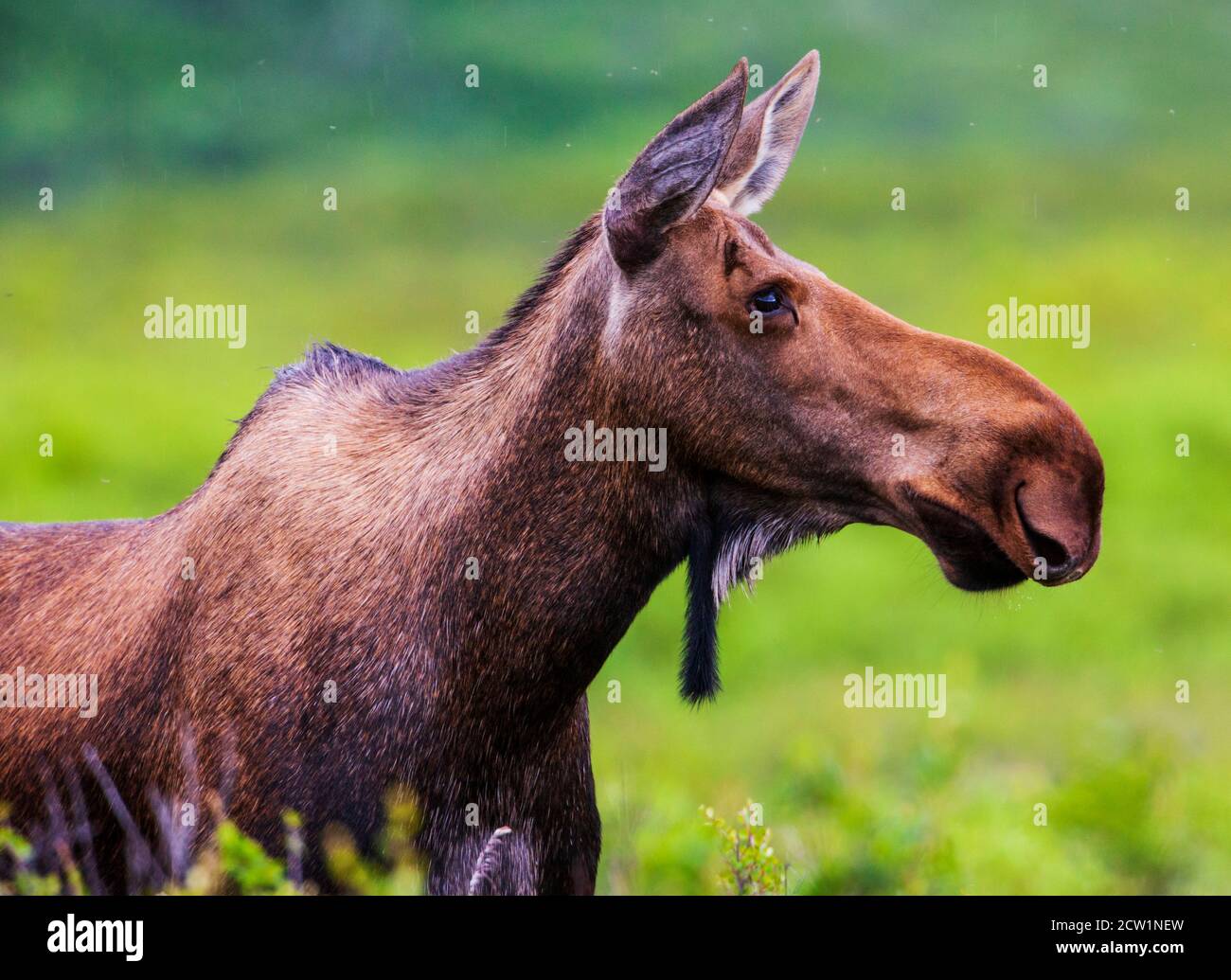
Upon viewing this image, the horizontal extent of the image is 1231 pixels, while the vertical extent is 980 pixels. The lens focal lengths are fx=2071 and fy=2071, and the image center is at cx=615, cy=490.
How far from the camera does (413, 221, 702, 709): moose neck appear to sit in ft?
17.8

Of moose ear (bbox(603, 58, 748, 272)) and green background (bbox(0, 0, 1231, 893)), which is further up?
green background (bbox(0, 0, 1231, 893))

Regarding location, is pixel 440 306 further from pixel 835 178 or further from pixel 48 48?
pixel 48 48

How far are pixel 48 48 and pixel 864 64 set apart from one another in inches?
489

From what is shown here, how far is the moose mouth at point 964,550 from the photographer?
5160 millimetres

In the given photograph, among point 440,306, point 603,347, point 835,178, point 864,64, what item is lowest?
point 603,347

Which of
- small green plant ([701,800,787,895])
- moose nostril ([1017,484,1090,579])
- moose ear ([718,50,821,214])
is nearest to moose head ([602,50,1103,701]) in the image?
moose nostril ([1017,484,1090,579])

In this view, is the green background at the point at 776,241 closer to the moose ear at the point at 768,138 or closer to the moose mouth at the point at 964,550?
the moose ear at the point at 768,138

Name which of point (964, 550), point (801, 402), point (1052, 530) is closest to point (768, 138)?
point (801, 402)

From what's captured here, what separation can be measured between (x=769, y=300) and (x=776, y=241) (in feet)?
66.5

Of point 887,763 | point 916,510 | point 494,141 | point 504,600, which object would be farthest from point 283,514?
point 494,141

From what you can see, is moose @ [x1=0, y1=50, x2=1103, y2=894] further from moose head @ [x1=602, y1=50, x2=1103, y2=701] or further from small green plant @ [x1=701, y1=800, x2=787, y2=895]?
small green plant @ [x1=701, y1=800, x2=787, y2=895]

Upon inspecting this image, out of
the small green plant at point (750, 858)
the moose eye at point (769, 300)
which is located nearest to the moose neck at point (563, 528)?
the moose eye at point (769, 300)

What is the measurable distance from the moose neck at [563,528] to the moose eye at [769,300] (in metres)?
0.39

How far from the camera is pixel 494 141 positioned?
3056 centimetres
